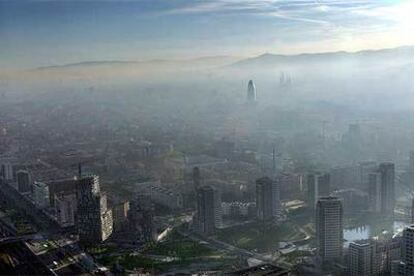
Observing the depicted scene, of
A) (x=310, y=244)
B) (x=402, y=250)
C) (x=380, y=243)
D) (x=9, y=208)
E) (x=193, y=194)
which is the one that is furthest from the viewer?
(x=193, y=194)

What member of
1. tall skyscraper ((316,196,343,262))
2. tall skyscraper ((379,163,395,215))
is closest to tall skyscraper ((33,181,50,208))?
tall skyscraper ((316,196,343,262))

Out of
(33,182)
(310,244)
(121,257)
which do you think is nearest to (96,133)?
(33,182)

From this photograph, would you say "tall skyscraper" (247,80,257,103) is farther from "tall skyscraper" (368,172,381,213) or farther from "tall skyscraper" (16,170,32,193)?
"tall skyscraper" (16,170,32,193)

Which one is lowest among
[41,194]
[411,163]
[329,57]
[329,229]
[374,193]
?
[329,229]

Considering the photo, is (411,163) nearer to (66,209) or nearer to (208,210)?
(208,210)

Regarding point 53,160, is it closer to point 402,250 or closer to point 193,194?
point 193,194

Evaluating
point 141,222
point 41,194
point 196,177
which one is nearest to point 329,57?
point 196,177
